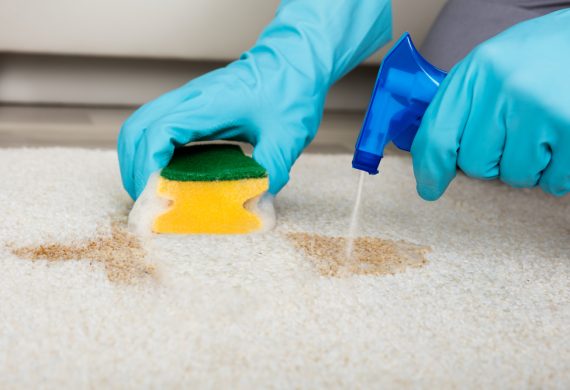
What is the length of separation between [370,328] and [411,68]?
325 mm

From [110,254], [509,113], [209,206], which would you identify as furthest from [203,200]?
[509,113]

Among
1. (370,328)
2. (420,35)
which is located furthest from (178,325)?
(420,35)

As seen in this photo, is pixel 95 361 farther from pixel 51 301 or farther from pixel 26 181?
pixel 26 181

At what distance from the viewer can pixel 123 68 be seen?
1.96 m

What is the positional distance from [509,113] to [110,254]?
50 centimetres

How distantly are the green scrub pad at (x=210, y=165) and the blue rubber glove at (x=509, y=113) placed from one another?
0.73 feet

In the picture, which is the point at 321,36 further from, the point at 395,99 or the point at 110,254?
the point at 110,254

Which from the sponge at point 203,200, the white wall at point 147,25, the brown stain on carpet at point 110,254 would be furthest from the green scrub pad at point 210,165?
the white wall at point 147,25

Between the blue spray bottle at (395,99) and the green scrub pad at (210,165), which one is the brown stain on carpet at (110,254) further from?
the blue spray bottle at (395,99)

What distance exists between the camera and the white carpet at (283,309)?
621mm

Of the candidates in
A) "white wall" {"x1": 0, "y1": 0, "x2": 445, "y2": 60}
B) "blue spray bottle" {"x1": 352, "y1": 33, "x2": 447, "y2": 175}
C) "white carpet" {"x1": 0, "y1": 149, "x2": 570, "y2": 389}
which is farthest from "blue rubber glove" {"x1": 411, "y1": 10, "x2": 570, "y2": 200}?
"white wall" {"x1": 0, "y1": 0, "x2": 445, "y2": 60}

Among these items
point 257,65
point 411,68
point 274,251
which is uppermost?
point 411,68

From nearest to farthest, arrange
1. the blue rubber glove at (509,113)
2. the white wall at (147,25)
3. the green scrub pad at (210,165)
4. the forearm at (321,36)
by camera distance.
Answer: the blue rubber glove at (509,113) → the green scrub pad at (210,165) → the forearm at (321,36) → the white wall at (147,25)

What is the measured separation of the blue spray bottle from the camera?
2.75 ft
